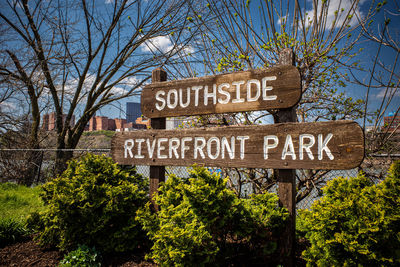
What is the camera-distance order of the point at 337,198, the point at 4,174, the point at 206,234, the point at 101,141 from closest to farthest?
the point at 206,234, the point at 337,198, the point at 4,174, the point at 101,141

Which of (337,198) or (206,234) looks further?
(337,198)

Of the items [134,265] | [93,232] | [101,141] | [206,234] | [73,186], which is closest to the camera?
[206,234]

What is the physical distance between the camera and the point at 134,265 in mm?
2688

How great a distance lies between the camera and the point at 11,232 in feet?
11.9

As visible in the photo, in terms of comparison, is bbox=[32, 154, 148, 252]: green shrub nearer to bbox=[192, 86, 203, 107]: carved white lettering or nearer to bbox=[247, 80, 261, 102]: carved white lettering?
bbox=[192, 86, 203, 107]: carved white lettering

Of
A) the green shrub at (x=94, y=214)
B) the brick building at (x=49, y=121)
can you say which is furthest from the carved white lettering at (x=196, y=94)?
the brick building at (x=49, y=121)

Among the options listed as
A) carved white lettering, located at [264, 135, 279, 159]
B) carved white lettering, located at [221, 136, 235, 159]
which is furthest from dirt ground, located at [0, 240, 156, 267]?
carved white lettering, located at [264, 135, 279, 159]

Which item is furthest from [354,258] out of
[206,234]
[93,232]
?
[93,232]

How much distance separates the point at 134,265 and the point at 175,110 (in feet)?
6.26

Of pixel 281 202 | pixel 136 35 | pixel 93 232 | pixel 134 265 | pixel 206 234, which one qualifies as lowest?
pixel 134 265

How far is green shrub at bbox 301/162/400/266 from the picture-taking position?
1.90 metres

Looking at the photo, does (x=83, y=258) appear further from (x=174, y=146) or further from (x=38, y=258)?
(x=174, y=146)

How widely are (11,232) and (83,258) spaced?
185 cm

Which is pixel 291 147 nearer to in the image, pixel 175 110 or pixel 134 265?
pixel 175 110
